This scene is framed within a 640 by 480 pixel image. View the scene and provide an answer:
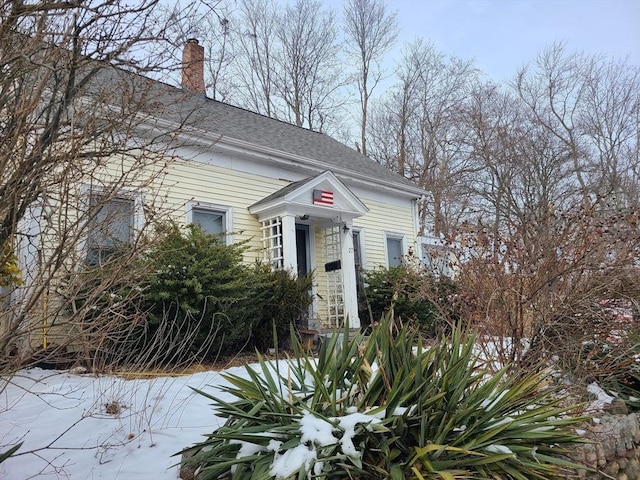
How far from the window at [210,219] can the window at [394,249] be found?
5060mm

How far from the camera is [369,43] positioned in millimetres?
25703

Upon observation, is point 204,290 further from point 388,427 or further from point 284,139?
point 284,139

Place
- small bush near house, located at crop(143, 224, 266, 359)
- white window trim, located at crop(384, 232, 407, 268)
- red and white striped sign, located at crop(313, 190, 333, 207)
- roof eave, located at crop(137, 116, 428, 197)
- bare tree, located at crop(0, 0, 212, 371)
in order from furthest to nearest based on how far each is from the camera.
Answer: white window trim, located at crop(384, 232, 407, 268) < red and white striped sign, located at crop(313, 190, 333, 207) < roof eave, located at crop(137, 116, 428, 197) < small bush near house, located at crop(143, 224, 266, 359) < bare tree, located at crop(0, 0, 212, 371)

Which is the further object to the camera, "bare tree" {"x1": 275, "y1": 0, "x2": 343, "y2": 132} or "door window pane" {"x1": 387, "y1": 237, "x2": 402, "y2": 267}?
"bare tree" {"x1": 275, "y1": 0, "x2": 343, "y2": 132}

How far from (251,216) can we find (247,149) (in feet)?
4.54

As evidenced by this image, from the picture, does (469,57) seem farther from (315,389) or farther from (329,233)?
(315,389)

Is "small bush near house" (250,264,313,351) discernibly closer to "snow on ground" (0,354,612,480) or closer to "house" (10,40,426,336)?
"house" (10,40,426,336)

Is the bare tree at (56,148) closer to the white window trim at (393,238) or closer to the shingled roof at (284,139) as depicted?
the shingled roof at (284,139)

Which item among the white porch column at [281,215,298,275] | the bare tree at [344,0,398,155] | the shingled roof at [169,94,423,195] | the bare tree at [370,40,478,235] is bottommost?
the white porch column at [281,215,298,275]

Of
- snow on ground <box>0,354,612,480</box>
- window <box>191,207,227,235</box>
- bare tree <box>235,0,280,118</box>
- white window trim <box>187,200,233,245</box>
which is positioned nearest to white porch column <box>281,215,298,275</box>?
white window trim <box>187,200,233,245</box>

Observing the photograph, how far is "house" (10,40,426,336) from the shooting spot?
9.38 metres

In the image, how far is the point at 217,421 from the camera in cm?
409

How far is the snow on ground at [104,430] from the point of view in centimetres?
332

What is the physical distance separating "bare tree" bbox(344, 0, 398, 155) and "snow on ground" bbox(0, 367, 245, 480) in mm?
22216
